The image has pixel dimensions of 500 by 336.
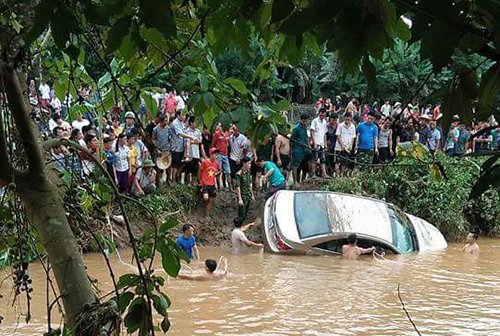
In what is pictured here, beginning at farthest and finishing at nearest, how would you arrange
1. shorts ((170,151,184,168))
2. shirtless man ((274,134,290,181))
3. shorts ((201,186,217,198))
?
shirtless man ((274,134,290,181))
shorts ((201,186,217,198))
shorts ((170,151,184,168))

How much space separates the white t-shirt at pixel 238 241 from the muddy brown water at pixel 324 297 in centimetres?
18

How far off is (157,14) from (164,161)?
45.6ft

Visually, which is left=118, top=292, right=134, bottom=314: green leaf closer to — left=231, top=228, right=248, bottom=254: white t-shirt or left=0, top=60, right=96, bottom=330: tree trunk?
left=0, top=60, right=96, bottom=330: tree trunk

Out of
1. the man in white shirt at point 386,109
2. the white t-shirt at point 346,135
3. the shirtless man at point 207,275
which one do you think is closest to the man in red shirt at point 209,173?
the white t-shirt at point 346,135

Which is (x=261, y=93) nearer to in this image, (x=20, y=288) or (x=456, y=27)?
(x=20, y=288)

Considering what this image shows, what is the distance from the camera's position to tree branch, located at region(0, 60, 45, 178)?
227 centimetres

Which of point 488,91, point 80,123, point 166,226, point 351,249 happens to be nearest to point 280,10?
→ point 488,91

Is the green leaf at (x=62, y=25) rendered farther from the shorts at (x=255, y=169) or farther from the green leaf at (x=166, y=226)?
the shorts at (x=255, y=169)

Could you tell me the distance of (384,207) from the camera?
1545 cm

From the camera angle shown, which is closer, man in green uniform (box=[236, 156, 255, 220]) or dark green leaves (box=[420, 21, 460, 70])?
dark green leaves (box=[420, 21, 460, 70])

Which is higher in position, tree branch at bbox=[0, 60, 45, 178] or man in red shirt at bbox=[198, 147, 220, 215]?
man in red shirt at bbox=[198, 147, 220, 215]

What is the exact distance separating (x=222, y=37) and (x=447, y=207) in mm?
16442

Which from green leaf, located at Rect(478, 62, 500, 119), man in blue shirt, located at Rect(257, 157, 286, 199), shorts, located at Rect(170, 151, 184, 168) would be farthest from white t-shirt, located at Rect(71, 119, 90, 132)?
green leaf, located at Rect(478, 62, 500, 119)

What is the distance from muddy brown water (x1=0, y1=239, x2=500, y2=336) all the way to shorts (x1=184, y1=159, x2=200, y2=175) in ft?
7.12
